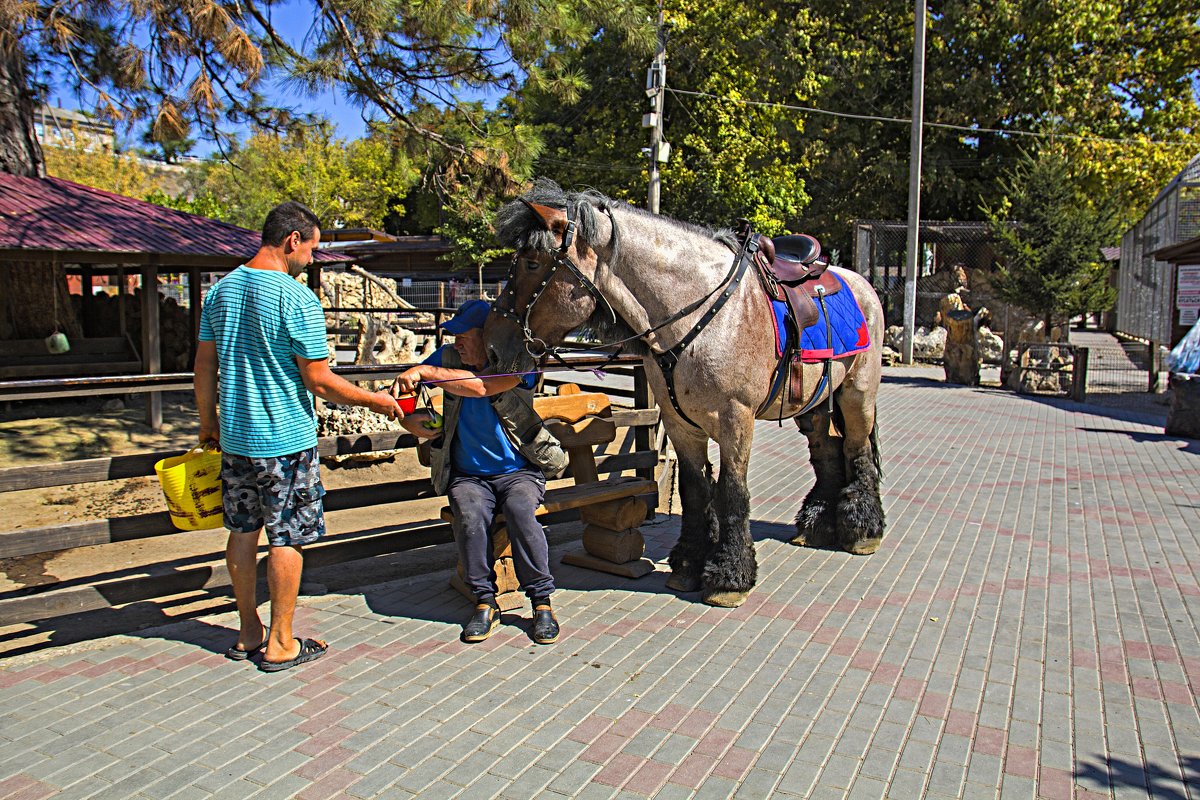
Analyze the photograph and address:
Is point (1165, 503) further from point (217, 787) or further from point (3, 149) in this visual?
point (3, 149)

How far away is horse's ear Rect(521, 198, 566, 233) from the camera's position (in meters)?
3.89

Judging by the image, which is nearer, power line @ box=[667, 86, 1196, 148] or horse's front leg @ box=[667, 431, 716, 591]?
horse's front leg @ box=[667, 431, 716, 591]

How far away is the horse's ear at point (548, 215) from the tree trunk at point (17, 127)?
32.7 feet

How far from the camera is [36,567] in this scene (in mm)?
6539

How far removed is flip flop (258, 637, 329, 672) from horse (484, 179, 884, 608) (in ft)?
5.21

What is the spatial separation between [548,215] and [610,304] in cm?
58

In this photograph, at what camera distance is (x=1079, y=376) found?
1465 cm

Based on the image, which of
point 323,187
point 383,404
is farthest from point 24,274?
point 323,187

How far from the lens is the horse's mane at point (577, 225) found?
12.9 feet

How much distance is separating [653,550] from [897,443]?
5668mm

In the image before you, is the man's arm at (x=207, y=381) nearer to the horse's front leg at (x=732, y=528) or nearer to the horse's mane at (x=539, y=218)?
the horse's mane at (x=539, y=218)

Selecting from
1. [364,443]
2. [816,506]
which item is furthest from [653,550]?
[364,443]

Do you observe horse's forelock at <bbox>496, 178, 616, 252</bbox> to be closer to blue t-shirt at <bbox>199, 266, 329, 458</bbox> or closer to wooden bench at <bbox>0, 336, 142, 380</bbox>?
blue t-shirt at <bbox>199, 266, 329, 458</bbox>

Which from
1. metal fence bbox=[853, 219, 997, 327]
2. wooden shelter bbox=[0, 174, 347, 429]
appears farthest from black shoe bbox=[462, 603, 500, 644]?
metal fence bbox=[853, 219, 997, 327]
